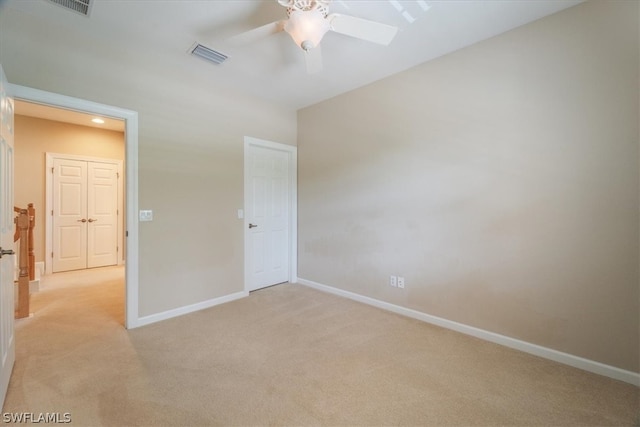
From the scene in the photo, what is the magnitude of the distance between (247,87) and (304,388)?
330cm

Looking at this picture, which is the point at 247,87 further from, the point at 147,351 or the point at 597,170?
the point at 597,170

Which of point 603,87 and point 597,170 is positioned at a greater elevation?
point 603,87

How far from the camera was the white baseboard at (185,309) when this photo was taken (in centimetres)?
279

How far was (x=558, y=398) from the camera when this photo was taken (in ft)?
5.81

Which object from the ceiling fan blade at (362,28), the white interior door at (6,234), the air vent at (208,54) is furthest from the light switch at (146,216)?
the ceiling fan blade at (362,28)

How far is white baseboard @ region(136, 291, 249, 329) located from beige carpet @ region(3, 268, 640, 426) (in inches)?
4.8

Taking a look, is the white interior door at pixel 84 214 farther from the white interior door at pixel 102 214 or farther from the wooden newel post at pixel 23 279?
the wooden newel post at pixel 23 279

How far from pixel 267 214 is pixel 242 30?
233 centimetres

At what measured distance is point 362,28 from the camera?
1.90m

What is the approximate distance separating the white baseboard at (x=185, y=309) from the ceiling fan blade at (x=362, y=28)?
3114 mm

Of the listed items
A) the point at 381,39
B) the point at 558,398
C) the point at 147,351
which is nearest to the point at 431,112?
the point at 381,39

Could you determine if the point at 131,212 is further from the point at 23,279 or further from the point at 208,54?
the point at 208,54

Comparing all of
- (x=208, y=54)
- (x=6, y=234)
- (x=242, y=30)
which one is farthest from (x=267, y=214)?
(x=6, y=234)

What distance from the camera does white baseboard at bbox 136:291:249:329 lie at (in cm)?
279
